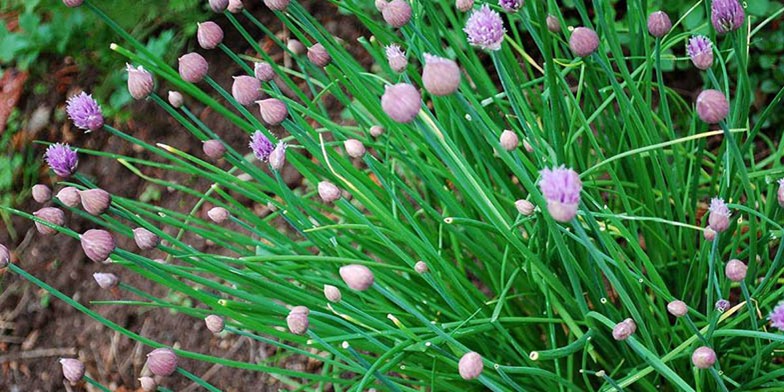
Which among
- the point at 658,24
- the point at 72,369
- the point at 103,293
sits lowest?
the point at 103,293

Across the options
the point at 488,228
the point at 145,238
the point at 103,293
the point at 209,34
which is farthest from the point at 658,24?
the point at 103,293

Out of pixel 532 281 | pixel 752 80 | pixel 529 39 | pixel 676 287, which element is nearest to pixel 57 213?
pixel 532 281

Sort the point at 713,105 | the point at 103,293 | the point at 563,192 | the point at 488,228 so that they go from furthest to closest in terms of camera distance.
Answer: the point at 103,293 < the point at 488,228 < the point at 713,105 < the point at 563,192

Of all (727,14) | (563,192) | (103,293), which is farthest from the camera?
(103,293)

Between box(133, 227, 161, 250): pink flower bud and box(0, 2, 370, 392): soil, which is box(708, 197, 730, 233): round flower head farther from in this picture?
box(0, 2, 370, 392): soil

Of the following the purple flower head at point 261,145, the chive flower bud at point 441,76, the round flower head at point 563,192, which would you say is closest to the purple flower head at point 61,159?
the purple flower head at point 261,145

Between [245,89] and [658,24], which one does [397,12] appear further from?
[658,24]
